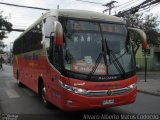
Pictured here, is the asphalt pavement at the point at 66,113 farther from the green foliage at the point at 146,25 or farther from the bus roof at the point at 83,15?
the green foliage at the point at 146,25

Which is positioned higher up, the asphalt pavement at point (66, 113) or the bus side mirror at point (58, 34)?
the bus side mirror at point (58, 34)

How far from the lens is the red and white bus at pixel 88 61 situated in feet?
28.5

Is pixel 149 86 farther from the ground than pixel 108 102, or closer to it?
closer to it

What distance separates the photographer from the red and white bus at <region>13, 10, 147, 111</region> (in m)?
8.70

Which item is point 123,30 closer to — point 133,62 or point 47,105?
point 133,62

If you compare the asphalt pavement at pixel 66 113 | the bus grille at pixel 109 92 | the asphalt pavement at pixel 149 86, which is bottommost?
the asphalt pavement at pixel 149 86

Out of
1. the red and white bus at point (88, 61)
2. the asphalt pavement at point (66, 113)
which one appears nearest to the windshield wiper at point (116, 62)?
the red and white bus at point (88, 61)

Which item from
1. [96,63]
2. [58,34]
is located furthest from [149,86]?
[58,34]

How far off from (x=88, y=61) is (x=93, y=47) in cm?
46

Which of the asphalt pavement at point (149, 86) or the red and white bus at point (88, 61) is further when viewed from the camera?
the asphalt pavement at point (149, 86)

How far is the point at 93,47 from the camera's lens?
922 centimetres

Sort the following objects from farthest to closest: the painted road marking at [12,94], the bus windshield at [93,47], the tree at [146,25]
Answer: the tree at [146,25] < the painted road marking at [12,94] < the bus windshield at [93,47]

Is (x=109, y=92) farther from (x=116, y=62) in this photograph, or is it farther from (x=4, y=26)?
(x=4, y=26)

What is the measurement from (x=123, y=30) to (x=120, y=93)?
1.97 metres
